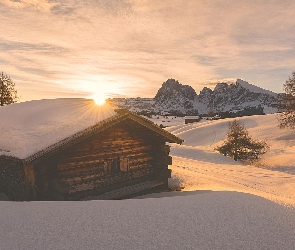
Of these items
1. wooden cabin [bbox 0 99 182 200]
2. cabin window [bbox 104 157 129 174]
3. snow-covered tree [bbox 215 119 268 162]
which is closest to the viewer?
wooden cabin [bbox 0 99 182 200]

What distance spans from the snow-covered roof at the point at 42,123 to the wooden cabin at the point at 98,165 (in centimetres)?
33

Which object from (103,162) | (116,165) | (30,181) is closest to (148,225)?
(30,181)

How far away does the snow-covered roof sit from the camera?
24.1 ft

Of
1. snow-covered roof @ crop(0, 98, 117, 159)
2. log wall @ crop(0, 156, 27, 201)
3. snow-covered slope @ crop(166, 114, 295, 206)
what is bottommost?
snow-covered slope @ crop(166, 114, 295, 206)

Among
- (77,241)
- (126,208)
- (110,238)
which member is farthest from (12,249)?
(126,208)

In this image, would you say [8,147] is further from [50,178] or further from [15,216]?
[15,216]

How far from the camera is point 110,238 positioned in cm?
375

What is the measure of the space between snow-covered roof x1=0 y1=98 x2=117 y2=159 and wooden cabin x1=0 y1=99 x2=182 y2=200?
0.33m

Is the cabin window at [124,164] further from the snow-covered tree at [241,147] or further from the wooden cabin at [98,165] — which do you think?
the snow-covered tree at [241,147]

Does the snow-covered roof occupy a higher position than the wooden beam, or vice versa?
the snow-covered roof

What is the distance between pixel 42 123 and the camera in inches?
340

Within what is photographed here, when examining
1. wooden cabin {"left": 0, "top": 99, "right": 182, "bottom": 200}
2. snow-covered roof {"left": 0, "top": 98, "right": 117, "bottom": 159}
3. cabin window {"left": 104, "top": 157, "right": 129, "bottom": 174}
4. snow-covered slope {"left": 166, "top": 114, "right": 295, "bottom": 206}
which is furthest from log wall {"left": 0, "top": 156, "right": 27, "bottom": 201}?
snow-covered slope {"left": 166, "top": 114, "right": 295, "bottom": 206}

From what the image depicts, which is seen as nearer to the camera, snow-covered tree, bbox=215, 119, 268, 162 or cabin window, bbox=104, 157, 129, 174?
cabin window, bbox=104, 157, 129, 174

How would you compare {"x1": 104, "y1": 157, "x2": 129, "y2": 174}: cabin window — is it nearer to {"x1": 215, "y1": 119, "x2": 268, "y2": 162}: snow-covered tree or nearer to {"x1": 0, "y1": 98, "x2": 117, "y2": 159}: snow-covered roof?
{"x1": 0, "y1": 98, "x2": 117, "y2": 159}: snow-covered roof
